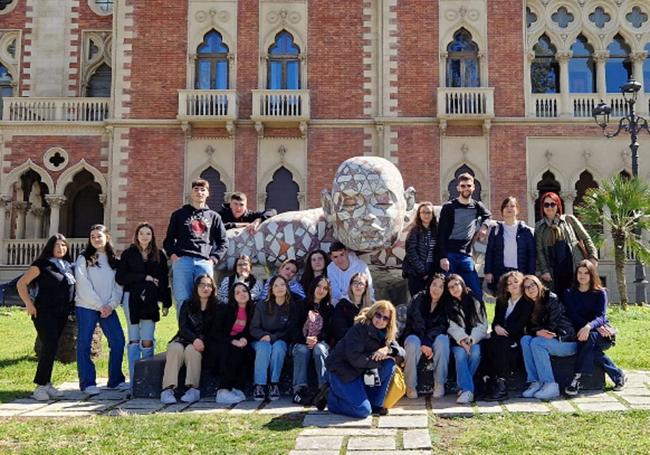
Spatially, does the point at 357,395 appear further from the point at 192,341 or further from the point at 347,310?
the point at 192,341

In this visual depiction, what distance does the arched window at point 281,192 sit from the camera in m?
22.8

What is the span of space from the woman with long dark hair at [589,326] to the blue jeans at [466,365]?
96 cm

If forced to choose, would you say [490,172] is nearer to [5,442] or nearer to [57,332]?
[57,332]

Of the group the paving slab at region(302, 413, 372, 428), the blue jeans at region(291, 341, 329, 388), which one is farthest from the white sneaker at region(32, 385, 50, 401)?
the paving slab at region(302, 413, 372, 428)

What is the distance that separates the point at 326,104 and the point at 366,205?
16.1 m

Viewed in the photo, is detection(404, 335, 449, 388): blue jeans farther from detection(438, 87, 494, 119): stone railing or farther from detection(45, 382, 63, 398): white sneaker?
detection(438, 87, 494, 119): stone railing

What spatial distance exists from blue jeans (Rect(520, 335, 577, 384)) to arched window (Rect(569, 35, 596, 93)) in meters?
18.8

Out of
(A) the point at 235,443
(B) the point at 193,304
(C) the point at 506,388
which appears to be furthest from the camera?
(B) the point at 193,304

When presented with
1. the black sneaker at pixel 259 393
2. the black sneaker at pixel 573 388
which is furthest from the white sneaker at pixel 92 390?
the black sneaker at pixel 573 388

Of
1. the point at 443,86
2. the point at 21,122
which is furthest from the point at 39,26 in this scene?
the point at 443,86

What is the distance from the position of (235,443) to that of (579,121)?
20.5 metres

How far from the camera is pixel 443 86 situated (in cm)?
2259

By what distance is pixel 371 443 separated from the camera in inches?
196

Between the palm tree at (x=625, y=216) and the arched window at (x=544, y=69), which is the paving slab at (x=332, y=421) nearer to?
the palm tree at (x=625, y=216)
